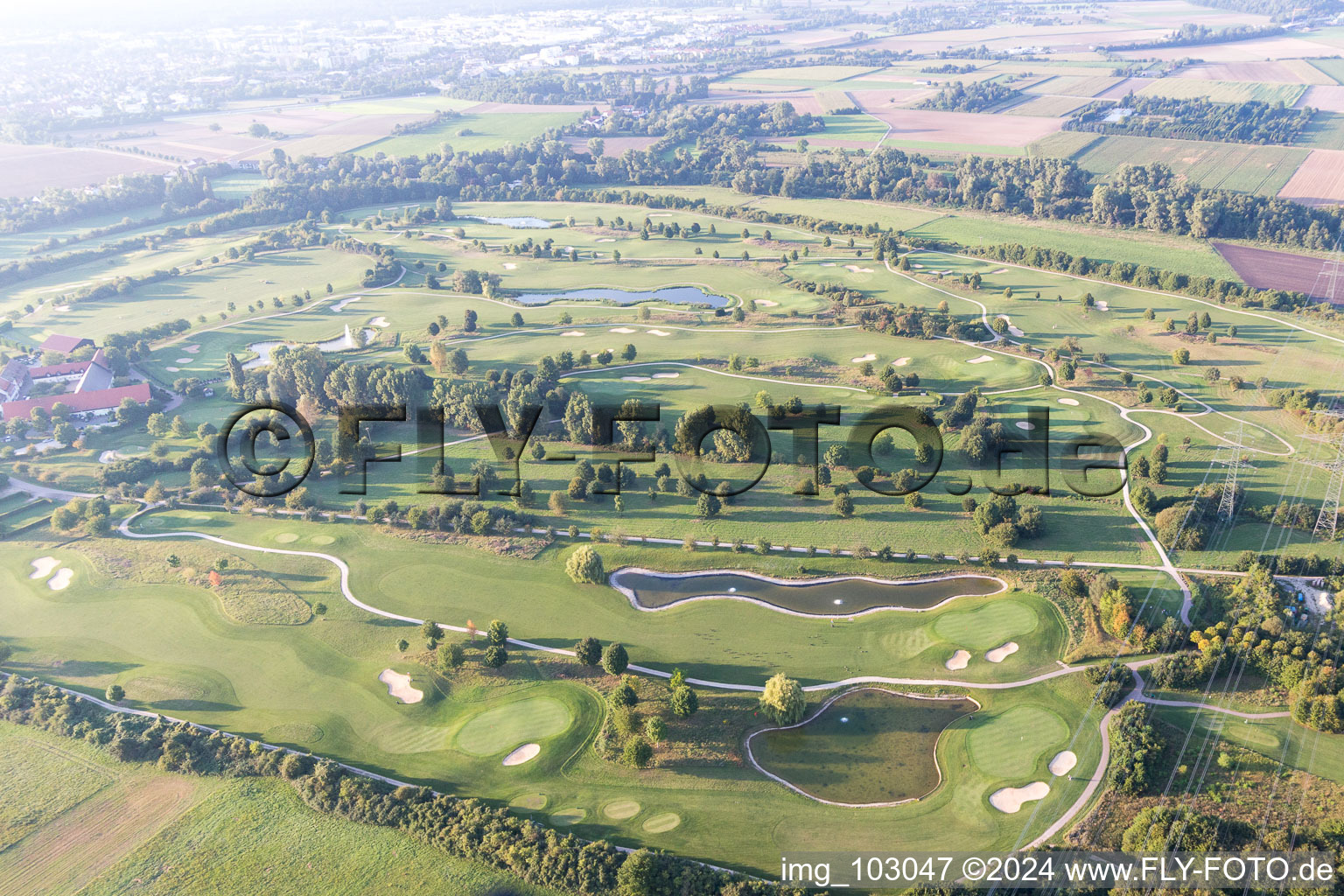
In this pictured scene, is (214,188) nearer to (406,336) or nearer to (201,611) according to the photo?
(406,336)

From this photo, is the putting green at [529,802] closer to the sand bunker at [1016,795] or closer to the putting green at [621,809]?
the putting green at [621,809]

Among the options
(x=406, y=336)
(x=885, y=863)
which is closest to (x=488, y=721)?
(x=885, y=863)

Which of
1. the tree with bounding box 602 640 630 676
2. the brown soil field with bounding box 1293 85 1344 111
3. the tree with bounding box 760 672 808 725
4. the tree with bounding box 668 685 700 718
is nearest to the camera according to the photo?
the tree with bounding box 760 672 808 725

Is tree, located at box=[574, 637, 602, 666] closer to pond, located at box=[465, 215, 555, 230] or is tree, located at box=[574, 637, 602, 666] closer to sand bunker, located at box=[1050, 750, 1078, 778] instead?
sand bunker, located at box=[1050, 750, 1078, 778]

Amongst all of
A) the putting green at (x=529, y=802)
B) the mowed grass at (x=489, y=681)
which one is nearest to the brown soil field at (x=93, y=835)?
the mowed grass at (x=489, y=681)

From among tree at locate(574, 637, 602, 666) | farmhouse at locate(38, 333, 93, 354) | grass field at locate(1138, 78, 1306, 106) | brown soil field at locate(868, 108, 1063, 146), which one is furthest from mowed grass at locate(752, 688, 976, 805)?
grass field at locate(1138, 78, 1306, 106)
